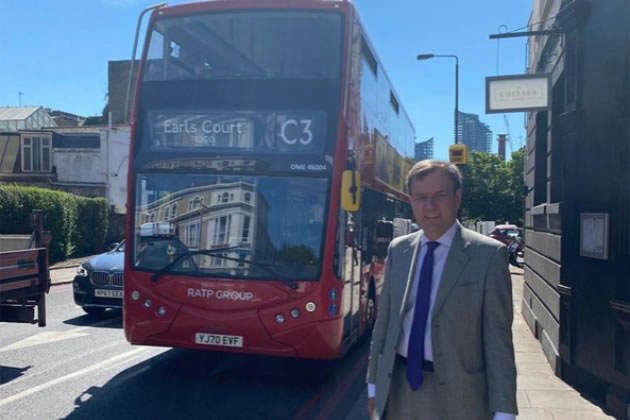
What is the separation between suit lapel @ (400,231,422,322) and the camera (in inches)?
114

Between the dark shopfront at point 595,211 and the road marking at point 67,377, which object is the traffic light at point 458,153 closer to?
the dark shopfront at point 595,211

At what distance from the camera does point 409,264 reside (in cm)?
297

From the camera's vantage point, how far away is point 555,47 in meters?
8.12

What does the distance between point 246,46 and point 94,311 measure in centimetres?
626

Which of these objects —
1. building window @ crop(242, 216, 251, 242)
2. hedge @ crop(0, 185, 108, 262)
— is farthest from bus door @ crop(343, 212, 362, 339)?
hedge @ crop(0, 185, 108, 262)

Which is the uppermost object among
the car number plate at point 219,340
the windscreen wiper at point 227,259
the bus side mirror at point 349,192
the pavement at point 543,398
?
the bus side mirror at point 349,192

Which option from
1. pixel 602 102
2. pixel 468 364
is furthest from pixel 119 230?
pixel 468 364

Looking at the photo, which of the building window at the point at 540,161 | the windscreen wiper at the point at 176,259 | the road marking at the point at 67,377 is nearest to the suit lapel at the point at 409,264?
the windscreen wiper at the point at 176,259

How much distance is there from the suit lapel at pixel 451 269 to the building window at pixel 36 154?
110ft

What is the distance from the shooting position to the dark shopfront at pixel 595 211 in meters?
5.47

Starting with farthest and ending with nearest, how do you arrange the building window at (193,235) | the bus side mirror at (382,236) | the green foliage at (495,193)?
the green foliage at (495,193), the bus side mirror at (382,236), the building window at (193,235)

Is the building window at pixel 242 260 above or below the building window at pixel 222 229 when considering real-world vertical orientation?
below

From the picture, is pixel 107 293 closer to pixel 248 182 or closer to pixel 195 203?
pixel 195 203

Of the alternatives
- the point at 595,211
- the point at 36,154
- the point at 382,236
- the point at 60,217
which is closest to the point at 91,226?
the point at 60,217
